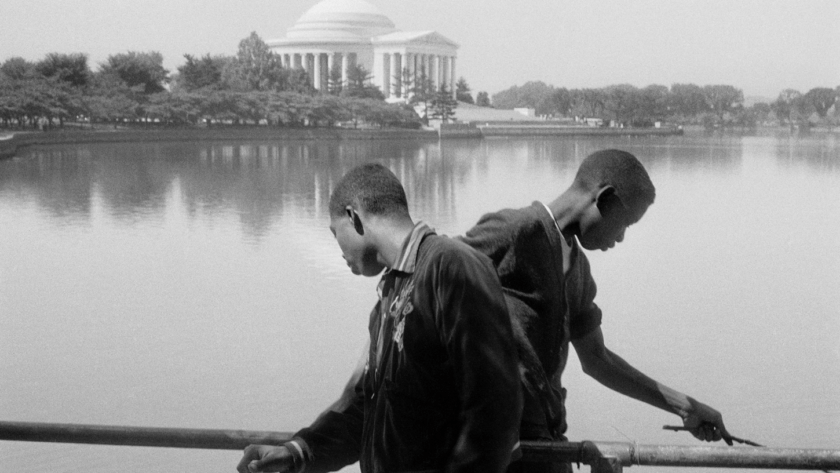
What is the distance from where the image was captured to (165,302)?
13531mm

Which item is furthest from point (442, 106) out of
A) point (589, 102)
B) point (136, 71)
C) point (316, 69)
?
point (316, 69)

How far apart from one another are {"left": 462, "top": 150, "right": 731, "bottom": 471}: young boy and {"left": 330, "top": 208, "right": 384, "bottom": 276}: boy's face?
272 mm

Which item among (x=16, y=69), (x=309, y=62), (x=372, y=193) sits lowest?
(x=372, y=193)

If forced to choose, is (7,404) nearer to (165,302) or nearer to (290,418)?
(290,418)

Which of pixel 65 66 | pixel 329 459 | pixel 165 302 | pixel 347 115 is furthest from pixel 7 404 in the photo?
pixel 347 115

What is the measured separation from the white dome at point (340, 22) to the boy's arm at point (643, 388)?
90.9 metres

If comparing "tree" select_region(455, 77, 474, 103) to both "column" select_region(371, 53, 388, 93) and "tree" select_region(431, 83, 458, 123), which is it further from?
"tree" select_region(431, 83, 458, 123)

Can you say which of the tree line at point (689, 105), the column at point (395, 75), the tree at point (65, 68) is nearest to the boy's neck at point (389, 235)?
the tree line at point (689, 105)

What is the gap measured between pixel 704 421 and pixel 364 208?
101 cm

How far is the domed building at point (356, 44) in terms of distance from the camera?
92.2 metres

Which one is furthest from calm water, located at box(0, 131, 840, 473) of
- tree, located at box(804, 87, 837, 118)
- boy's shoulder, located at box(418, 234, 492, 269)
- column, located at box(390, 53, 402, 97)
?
column, located at box(390, 53, 402, 97)

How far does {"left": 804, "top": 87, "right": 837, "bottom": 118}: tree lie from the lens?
49.4m

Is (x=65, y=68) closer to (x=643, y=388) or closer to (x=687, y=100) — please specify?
(x=687, y=100)

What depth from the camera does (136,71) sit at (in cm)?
6247
